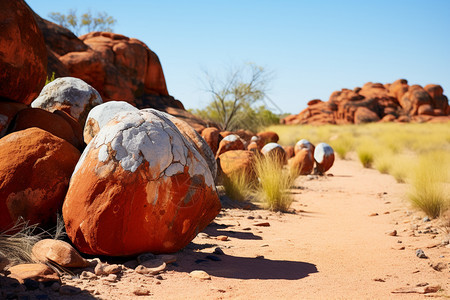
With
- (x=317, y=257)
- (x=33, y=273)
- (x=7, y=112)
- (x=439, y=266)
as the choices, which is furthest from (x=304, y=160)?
(x=33, y=273)

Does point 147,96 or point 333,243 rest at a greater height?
point 147,96

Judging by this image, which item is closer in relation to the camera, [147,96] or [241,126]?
[147,96]

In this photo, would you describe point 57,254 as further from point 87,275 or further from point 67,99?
point 67,99

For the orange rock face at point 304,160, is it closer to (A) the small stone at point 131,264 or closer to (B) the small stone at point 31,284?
(A) the small stone at point 131,264

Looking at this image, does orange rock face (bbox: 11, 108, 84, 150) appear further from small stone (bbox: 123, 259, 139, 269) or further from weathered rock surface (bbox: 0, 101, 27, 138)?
small stone (bbox: 123, 259, 139, 269)

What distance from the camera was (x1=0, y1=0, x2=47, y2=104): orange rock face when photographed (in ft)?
12.9

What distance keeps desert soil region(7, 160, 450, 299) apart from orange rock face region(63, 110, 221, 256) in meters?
0.27

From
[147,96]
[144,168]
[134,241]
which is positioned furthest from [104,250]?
[147,96]

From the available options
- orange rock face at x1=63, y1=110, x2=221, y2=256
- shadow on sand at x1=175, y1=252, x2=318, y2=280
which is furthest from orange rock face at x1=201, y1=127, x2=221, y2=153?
orange rock face at x1=63, y1=110, x2=221, y2=256

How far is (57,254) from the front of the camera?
3.02 meters

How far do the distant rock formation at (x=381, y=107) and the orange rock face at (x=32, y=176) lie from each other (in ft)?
124

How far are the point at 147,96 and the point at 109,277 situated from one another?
51.4 ft

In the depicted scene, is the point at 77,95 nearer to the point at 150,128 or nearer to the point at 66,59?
the point at 150,128

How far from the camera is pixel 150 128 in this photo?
3.41 metres
